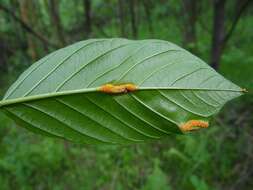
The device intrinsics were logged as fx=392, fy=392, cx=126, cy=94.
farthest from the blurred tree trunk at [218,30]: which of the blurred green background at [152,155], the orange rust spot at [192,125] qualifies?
the orange rust spot at [192,125]

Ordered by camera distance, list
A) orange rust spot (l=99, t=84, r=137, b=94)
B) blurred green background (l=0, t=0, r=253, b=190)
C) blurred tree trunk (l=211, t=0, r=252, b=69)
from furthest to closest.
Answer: blurred green background (l=0, t=0, r=253, b=190), blurred tree trunk (l=211, t=0, r=252, b=69), orange rust spot (l=99, t=84, r=137, b=94)

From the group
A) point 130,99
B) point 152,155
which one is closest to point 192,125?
point 130,99

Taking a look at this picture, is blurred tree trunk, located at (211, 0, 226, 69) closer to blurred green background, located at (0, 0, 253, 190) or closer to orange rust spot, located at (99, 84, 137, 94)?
blurred green background, located at (0, 0, 253, 190)

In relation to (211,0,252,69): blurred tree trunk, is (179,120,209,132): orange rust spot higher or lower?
higher

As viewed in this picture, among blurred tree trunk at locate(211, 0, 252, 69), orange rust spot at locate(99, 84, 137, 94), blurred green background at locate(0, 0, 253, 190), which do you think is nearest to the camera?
orange rust spot at locate(99, 84, 137, 94)

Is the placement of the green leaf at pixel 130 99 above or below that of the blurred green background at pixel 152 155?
above

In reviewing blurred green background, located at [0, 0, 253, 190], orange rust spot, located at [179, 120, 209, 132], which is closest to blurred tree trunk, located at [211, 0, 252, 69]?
blurred green background, located at [0, 0, 253, 190]

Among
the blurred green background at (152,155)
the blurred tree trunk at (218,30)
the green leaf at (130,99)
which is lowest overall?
the blurred green background at (152,155)

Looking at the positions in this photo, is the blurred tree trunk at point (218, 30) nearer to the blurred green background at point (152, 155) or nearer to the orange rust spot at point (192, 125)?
the blurred green background at point (152, 155)
